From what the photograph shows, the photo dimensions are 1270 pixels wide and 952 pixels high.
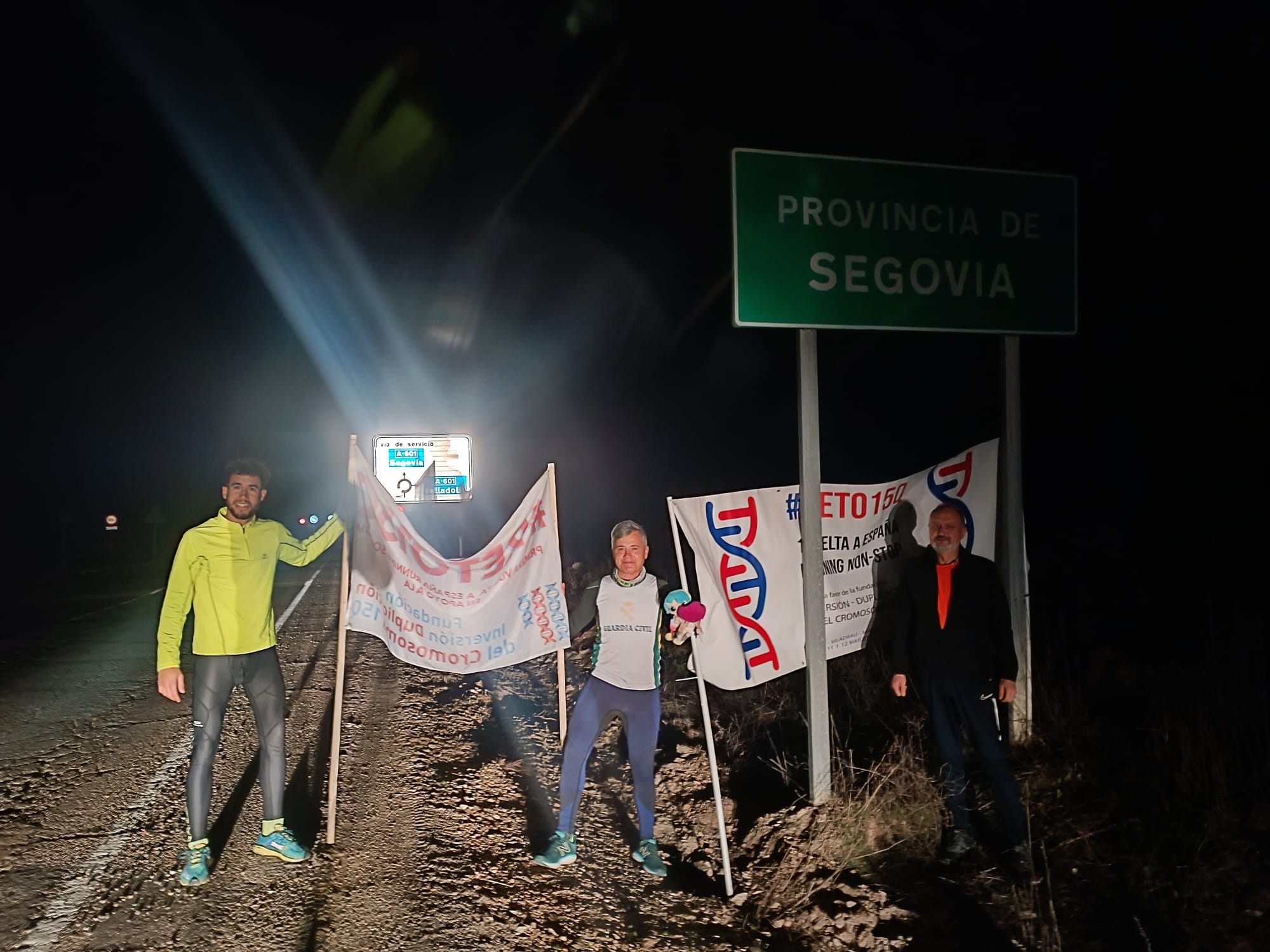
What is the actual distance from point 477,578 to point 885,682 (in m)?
3.89

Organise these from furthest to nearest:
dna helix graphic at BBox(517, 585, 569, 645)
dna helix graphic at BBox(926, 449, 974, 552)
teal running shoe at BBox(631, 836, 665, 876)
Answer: dna helix graphic at BBox(926, 449, 974, 552)
dna helix graphic at BBox(517, 585, 569, 645)
teal running shoe at BBox(631, 836, 665, 876)

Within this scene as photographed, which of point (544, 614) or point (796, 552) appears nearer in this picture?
point (796, 552)

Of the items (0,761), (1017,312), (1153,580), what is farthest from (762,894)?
(1153,580)

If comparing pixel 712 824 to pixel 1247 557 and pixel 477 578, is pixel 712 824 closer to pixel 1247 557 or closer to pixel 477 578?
pixel 477 578

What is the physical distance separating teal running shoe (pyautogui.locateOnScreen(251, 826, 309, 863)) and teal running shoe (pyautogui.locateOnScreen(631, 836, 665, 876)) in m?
1.76

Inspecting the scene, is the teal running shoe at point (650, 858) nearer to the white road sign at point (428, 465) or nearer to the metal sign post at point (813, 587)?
the metal sign post at point (813, 587)

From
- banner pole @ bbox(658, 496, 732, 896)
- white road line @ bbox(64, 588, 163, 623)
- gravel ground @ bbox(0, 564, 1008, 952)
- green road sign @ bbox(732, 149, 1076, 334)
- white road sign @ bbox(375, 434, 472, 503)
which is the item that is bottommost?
white road line @ bbox(64, 588, 163, 623)

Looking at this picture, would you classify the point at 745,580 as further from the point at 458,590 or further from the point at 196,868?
the point at 196,868

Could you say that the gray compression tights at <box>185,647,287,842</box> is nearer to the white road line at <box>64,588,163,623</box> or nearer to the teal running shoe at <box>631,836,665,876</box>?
the teal running shoe at <box>631,836,665,876</box>

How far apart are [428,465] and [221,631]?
18.6 m

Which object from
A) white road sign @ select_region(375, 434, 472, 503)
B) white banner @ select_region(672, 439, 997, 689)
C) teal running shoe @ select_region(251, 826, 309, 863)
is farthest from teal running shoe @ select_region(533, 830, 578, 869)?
white road sign @ select_region(375, 434, 472, 503)

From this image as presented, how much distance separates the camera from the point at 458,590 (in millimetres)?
5203

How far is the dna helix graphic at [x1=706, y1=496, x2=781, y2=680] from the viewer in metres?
4.91

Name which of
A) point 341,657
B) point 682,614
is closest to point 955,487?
point 682,614
